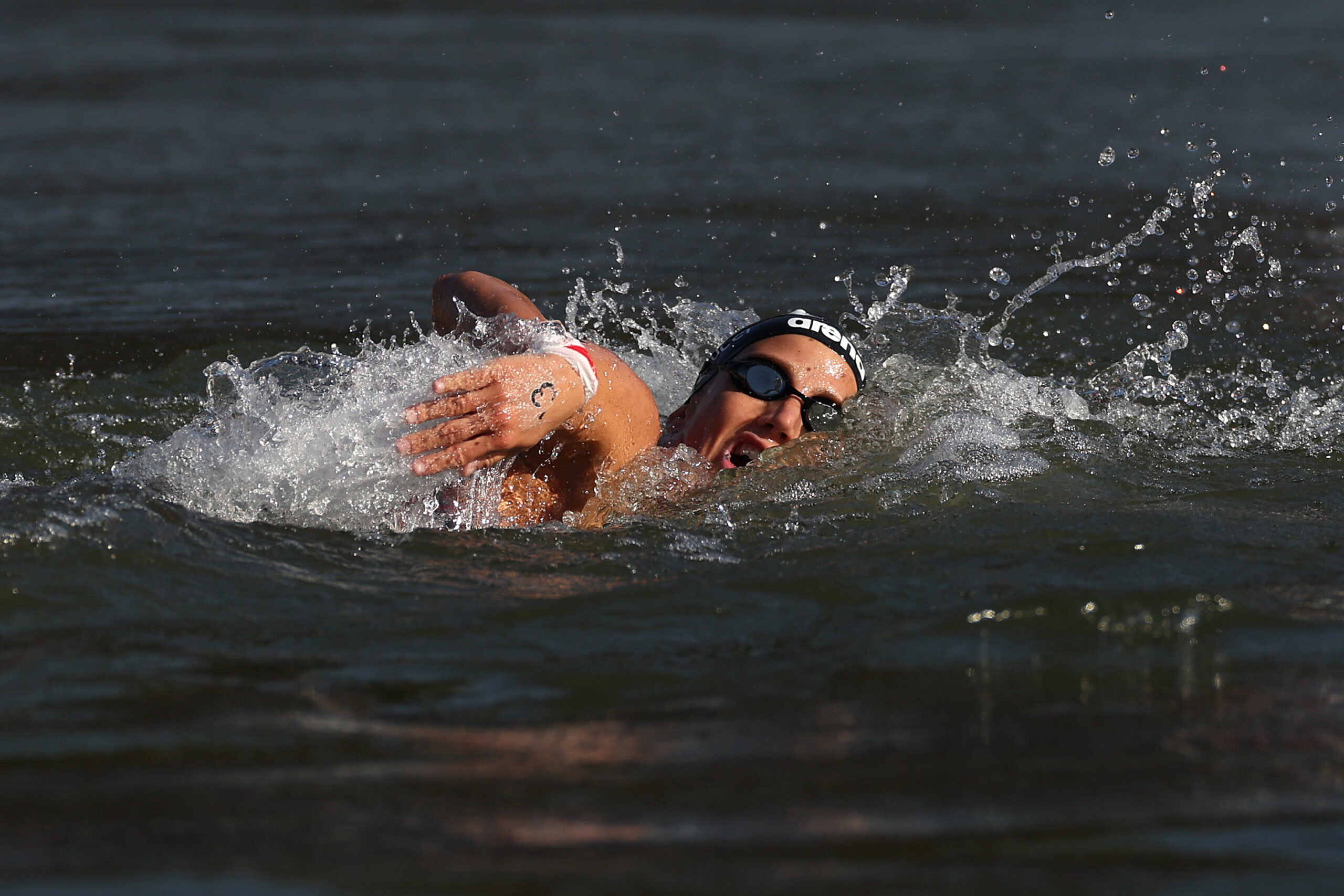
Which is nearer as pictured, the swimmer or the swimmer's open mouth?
the swimmer

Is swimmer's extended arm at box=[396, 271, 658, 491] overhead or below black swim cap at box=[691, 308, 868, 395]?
below

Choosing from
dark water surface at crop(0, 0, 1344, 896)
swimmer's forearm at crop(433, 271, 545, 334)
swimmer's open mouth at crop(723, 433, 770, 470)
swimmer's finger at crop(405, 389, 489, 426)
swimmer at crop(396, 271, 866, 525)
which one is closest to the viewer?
dark water surface at crop(0, 0, 1344, 896)

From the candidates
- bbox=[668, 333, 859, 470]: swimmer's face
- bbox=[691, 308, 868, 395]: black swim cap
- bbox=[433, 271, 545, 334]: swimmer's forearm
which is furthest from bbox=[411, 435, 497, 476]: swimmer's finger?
bbox=[691, 308, 868, 395]: black swim cap

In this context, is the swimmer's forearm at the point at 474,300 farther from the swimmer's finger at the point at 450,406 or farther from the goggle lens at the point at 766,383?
the swimmer's finger at the point at 450,406

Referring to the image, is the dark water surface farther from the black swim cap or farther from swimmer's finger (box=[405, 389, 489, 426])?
swimmer's finger (box=[405, 389, 489, 426])

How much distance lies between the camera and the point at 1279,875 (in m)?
2.71

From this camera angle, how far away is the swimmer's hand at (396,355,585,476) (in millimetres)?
4215

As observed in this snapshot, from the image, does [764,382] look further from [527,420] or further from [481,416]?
[481,416]

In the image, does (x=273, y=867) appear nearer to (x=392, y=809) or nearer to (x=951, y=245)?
(x=392, y=809)

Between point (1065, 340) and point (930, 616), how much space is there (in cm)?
474

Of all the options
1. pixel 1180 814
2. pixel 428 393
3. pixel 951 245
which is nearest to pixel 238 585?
pixel 428 393

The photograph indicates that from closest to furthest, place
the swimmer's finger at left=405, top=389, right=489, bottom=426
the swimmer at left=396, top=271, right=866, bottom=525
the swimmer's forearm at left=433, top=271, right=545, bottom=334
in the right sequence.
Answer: the swimmer's finger at left=405, top=389, right=489, bottom=426 → the swimmer at left=396, top=271, right=866, bottom=525 → the swimmer's forearm at left=433, top=271, right=545, bottom=334

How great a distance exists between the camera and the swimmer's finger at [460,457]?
421 centimetres

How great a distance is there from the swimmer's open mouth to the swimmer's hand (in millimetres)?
1526
